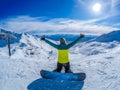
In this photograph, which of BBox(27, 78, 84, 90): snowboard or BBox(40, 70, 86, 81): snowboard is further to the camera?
BBox(40, 70, 86, 81): snowboard

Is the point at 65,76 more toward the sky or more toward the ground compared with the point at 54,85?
more toward the sky

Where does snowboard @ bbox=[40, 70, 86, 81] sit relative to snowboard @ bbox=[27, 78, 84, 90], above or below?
above

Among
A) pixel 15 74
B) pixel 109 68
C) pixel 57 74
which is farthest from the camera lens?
pixel 109 68

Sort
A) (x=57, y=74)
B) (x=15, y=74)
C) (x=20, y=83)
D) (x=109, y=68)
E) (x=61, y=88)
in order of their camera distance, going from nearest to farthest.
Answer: (x=61, y=88) < (x=20, y=83) < (x=57, y=74) < (x=15, y=74) < (x=109, y=68)

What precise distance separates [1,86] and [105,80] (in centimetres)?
470

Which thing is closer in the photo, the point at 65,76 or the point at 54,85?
the point at 54,85

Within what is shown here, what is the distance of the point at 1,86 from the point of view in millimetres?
9250

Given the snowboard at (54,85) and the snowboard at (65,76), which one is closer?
the snowboard at (54,85)

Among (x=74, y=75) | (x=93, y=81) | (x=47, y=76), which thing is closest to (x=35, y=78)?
(x=47, y=76)

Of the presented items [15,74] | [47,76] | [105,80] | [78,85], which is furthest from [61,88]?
[15,74]

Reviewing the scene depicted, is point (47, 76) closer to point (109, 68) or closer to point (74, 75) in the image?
point (74, 75)

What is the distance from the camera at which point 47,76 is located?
35.0 ft

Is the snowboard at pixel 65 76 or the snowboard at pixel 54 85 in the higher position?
the snowboard at pixel 65 76

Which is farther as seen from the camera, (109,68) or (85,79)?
(109,68)
